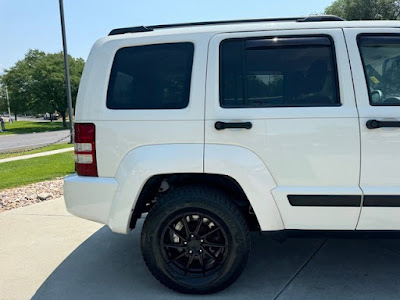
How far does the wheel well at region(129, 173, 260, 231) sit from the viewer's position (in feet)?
8.86

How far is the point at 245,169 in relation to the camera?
2510 millimetres

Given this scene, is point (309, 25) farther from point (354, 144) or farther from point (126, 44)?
point (126, 44)

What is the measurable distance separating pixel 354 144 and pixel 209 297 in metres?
1.65

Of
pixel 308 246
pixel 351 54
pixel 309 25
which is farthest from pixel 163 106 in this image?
pixel 308 246

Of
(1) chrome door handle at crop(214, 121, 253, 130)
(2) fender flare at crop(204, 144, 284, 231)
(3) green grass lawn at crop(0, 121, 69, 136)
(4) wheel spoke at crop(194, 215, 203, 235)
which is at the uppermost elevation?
(1) chrome door handle at crop(214, 121, 253, 130)

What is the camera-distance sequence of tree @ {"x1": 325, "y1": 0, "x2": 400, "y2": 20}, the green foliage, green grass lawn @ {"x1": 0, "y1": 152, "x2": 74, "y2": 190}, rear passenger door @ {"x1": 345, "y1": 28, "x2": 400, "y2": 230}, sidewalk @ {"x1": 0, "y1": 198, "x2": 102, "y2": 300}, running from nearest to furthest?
rear passenger door @ {"x1": 345, "y1": 28, "x2": 400, "y2": 230}, sidewalk @ {"x1": 0, "y1": 198, "x2": 102, "y2": 300}, green grass lawn @ {"x1": 0, "y1": 152, "x2": 74, "y2": 190}, tree @ {"x1": 325, "y1": 0, "x2": 400, "y2": 20}, the green foliage

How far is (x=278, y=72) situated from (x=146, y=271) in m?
2.15

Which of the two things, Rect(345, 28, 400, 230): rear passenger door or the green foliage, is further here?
the green foliage

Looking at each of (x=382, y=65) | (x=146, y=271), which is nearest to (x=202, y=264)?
(x=146, y=271)

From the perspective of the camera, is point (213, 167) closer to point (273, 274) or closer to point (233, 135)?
point (233, 135)

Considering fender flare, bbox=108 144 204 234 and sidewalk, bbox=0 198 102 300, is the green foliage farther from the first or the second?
fender flare, bbox=108 144 204 234

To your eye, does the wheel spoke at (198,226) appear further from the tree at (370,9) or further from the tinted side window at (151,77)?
the tree at (370,9)

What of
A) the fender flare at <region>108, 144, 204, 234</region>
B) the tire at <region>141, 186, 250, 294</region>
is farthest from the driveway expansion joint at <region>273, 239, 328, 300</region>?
the fender flare at <region>108, 144, 204, 234</region>

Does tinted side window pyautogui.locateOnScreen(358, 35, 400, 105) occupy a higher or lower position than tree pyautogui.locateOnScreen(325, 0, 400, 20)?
lower
